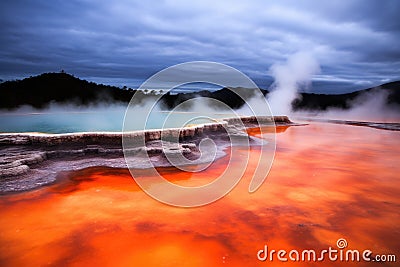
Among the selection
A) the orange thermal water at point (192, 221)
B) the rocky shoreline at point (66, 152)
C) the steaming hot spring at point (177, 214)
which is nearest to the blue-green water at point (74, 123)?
the rocky shoreline at point (66, 152)

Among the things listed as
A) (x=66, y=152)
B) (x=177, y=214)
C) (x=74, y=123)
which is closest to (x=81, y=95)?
(x=74, y=123)

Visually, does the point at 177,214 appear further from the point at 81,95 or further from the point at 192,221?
the point at 81,95

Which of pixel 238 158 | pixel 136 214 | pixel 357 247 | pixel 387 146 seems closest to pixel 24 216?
pixel 136 214

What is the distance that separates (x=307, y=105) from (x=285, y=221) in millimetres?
31212

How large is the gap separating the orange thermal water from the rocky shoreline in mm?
566

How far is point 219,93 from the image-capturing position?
33688 mm

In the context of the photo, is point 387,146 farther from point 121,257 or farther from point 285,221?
point 121,257

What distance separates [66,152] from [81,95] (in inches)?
857

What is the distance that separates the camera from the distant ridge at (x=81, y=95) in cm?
2147

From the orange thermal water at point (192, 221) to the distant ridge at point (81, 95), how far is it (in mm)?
16407

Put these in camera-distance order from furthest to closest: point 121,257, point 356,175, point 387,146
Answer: point 387,146 < point 356,175 < point 121,257

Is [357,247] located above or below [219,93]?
below

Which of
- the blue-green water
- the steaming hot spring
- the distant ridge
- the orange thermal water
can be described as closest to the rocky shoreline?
the steaming hot spring

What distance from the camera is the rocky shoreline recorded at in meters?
4.71
